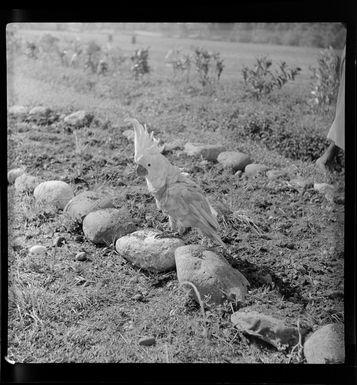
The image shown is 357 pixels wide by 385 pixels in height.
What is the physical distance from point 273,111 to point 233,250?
26.0 inches

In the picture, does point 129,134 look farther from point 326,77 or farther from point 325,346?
point 325,346

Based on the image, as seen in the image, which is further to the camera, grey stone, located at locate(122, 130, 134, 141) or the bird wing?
grey stone, located at locate(122, 130, 134, 141)

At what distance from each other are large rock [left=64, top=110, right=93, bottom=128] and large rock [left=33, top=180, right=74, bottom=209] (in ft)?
0.92

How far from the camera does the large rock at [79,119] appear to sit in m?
2.54

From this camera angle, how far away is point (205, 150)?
2.51m

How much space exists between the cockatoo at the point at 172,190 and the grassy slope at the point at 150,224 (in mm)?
62

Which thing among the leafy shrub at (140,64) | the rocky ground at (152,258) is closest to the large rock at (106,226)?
the rocky ground at (152,258)

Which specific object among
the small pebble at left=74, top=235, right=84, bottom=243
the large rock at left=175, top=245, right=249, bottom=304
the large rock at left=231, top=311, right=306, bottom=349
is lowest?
the large rock at left=231, top=311, right=306, bottom=349

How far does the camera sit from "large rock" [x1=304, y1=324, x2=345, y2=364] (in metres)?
2.30

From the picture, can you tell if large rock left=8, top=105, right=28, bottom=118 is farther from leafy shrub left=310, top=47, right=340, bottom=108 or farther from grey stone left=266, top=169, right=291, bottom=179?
leafy shrub left=310, top=47, right=340, bottom=108

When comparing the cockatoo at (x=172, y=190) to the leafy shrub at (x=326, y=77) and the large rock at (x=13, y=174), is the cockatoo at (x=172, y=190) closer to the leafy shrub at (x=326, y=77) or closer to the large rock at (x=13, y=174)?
the large rock at (x=13, y=174)

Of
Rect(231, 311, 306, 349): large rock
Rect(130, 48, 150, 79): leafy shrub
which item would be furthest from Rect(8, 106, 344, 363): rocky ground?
Rect(130, 48, 150, 79): leafy shrub

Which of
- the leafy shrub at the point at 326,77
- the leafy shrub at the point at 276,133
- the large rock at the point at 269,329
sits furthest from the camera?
the leafy shrub at the point at 276,133
